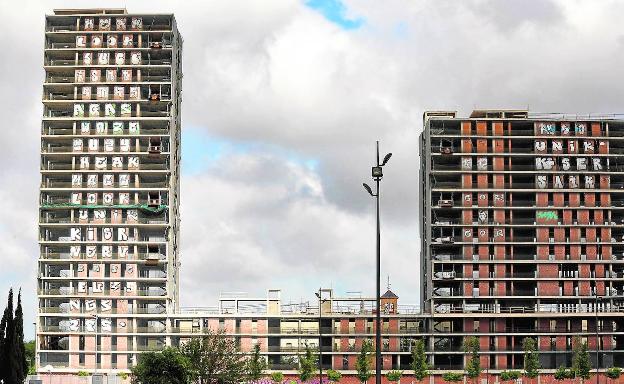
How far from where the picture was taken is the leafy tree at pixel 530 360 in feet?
→ 470

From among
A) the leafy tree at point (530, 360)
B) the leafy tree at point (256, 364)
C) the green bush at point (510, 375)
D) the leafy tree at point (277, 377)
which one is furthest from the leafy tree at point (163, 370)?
the green bush at point (510, 375)

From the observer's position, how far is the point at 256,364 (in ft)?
445

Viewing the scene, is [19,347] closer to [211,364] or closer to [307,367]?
[211,364]

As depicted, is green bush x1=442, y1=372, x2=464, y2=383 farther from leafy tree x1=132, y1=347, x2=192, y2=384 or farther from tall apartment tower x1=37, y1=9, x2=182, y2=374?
leafy tree x1=132, y1=347, x2=192, y2=384

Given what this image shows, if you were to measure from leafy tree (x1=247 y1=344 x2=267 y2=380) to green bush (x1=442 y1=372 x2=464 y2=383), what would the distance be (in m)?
22.9

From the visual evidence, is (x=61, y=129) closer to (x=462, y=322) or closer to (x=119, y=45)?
(x=119, y=45)

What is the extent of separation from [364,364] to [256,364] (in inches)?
582

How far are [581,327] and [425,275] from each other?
21.6 metres

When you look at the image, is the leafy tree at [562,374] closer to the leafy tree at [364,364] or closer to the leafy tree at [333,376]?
the leafy tree at [364,364]

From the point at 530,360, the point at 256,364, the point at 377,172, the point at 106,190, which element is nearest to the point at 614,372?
the point at 530,360

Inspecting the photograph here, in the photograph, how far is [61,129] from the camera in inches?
6048

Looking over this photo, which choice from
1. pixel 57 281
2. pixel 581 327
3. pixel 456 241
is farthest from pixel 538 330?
pixel 57 281

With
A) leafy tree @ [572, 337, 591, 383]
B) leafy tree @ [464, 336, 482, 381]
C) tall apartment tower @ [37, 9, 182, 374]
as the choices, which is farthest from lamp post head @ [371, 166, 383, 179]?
tall apartment tower @ [37, 9, 182, 374]

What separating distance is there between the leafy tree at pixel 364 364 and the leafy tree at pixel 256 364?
11799mm
